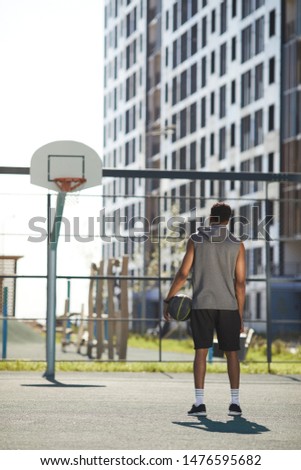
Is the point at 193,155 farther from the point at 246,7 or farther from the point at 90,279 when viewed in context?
the point at 90,279

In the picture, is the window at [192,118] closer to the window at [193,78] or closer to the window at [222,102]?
the window at [193,78]

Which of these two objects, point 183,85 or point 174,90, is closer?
point 183,85

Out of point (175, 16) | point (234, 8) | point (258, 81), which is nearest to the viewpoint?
point (258, 81)

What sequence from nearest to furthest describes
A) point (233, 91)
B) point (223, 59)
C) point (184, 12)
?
point (233, 91) < point (223, 59) < point (184, 12)

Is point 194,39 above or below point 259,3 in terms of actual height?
above

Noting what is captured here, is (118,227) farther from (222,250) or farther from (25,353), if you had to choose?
(222,250)

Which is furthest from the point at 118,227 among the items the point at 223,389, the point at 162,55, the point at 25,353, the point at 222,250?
the point at 162,55

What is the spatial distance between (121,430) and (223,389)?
16.8 ft

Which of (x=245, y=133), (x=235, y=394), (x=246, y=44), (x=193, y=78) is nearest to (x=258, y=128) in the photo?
(x=245, y=133)

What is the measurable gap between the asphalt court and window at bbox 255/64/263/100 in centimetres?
5084

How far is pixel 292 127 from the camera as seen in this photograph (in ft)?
201

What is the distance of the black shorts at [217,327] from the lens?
1045cm

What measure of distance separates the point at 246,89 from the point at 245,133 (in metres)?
2.47

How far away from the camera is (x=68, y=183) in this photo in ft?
62.6
